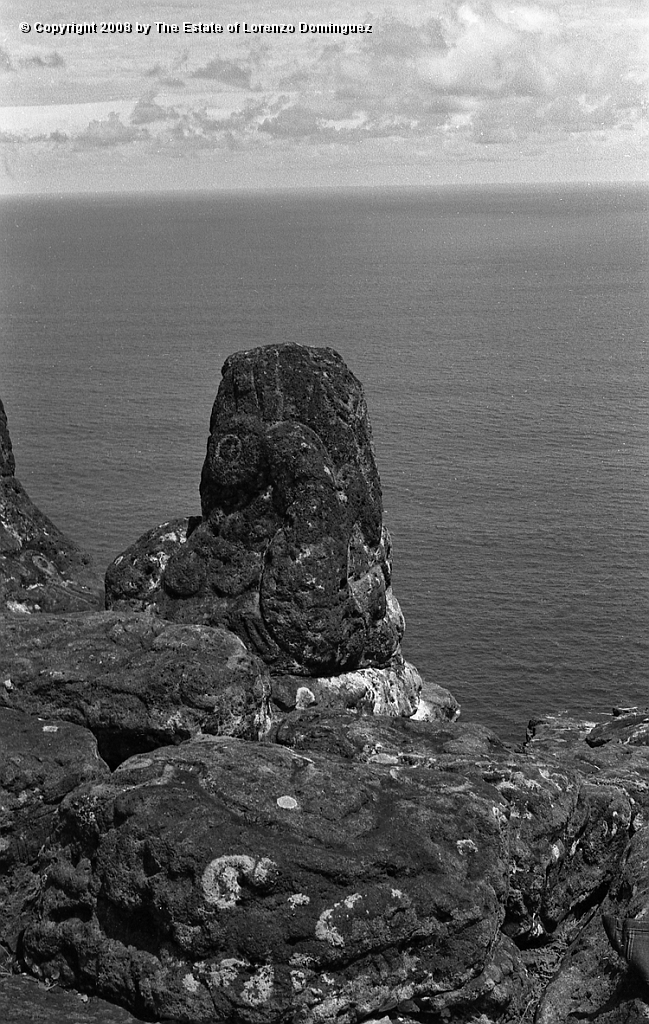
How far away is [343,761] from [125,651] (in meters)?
7.81

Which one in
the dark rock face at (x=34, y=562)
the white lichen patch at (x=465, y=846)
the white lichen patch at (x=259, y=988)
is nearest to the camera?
the white lichen patch at (x=259, y=988)

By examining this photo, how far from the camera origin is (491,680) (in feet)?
243

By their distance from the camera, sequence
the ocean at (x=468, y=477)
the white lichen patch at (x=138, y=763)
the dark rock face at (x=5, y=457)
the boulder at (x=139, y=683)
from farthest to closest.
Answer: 1. the ocean at (x=468, y=477)
2. the dark rock face at (x=5, y=457)
3. the boulder at (x=139, y=683)
4. the white lichen patch at (x=138, y=763)

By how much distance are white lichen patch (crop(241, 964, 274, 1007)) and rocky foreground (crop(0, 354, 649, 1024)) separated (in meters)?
0.03

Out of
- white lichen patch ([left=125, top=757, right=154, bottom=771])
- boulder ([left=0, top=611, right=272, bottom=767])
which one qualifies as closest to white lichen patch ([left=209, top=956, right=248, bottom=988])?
white lichen patch ([left=125, top=757, right=154, bottom=771])

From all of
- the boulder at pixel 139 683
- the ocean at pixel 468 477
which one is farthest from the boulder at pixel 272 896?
the ocean at pixel 468 477

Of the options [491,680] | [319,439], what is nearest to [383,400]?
[491,680]

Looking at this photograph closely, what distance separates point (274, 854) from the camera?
60.9 ft

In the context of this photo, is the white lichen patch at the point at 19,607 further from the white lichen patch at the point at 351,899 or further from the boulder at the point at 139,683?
the white lichen patch at the point at 351,899

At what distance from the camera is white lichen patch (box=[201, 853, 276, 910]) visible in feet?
59.9

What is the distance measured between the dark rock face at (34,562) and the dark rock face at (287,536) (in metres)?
3.46

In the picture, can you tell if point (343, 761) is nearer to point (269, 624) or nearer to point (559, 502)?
point (269, 624)

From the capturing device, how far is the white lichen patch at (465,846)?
19594 millimetres

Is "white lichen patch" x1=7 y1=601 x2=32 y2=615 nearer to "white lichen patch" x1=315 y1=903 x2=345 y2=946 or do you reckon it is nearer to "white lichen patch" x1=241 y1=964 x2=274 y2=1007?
"white lichen patch" x1=241 y1=964 x2=274 y2=1007
